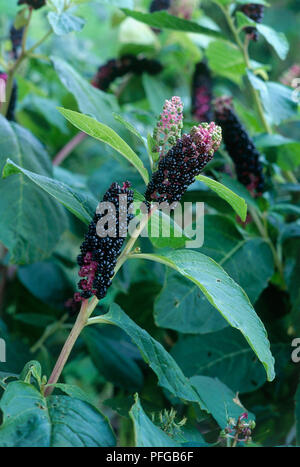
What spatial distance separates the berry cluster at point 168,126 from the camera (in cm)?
64

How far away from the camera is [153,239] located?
29.4 inches

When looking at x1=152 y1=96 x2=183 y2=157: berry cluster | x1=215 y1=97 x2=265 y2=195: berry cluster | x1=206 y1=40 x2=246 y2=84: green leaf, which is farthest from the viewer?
x1=206 y1=40 x2=246 y2=84: green leaf

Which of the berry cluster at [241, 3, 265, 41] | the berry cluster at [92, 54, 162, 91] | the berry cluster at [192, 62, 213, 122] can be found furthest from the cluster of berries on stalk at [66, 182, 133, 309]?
the berry cluster at [92, 54, 162, 91]

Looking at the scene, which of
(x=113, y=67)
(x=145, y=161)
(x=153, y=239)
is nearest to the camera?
(x=153, y=239)

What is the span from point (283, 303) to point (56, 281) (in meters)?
0.47

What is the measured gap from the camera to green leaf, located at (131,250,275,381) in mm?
566

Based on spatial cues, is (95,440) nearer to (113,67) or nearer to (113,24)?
(113,67)

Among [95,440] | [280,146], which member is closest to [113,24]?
[280,146]

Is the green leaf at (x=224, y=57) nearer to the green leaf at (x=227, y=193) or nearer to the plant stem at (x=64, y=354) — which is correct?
the green leaf at (x=227, y=193)

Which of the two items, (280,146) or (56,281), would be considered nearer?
(280,146)

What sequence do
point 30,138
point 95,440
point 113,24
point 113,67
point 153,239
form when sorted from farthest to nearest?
1. point 113,24
2. point 113,67
3. point 30,138
4. point 153,239
5. point 95,440

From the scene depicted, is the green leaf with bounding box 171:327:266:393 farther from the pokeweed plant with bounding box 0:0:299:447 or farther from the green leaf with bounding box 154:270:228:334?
the green leaf with bounding box 154:270:228:334

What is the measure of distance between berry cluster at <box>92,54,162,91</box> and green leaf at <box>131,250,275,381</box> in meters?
0.79

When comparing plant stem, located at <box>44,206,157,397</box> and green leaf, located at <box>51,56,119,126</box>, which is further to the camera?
green leaf, located at <box>51,56,119,126</box>
